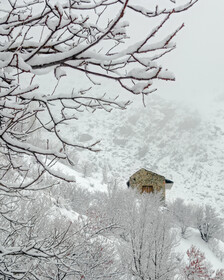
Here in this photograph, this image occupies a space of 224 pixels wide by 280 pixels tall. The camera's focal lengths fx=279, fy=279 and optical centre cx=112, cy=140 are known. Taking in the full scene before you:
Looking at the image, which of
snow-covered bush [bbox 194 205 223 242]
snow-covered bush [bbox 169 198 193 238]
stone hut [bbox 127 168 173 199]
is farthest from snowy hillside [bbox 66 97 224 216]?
stone hut [bbox 127 168 173 199]

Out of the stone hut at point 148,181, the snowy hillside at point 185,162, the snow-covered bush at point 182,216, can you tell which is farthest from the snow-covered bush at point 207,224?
the snowy hillside at point 185,162

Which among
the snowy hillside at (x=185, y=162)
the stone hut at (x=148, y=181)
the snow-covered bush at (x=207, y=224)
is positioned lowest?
the snow-covered bush at (x=207, y=224)

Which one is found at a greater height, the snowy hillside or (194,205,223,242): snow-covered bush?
the snowy hillside

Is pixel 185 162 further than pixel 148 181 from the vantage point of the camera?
Yes

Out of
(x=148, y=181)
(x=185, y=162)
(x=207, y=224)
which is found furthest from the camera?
(x=185, y=162)

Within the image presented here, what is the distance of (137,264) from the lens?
39.9 ft

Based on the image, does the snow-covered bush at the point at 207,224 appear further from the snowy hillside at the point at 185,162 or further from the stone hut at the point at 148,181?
the snowy hillside at the point at 185,162

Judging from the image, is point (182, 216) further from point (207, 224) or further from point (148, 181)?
point (148, 181)

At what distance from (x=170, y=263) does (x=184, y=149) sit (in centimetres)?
18059

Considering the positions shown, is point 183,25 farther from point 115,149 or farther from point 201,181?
point 115,149

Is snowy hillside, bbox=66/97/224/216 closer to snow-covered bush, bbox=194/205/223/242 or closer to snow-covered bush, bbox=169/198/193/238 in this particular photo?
snow-covered bush, bbox=169/198/193/238

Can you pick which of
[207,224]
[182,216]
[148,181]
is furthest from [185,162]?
[148,181]

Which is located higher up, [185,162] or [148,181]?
[185,162]

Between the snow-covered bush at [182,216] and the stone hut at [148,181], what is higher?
the stone hut at [148,181]
